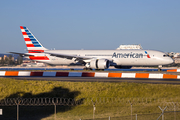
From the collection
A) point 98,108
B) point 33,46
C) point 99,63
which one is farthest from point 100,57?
point 98,108

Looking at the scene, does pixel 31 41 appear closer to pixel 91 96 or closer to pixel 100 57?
pixel 100 57

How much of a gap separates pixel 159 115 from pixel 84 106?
20.6 ft

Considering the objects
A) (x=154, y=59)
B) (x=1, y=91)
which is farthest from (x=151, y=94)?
(x=154, y=59)

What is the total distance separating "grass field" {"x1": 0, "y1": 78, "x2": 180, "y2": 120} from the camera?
50.5 ft

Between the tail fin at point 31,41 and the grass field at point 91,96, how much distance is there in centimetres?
2743

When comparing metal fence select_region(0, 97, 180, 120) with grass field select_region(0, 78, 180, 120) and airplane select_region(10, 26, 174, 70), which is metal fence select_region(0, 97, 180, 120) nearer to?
grass field select_region(0, 78, 180, 120)

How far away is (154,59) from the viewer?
43.3 meters

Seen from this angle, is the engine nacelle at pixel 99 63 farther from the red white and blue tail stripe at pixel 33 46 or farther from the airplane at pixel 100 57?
the red white and blue tail stripe at pixel 33 46

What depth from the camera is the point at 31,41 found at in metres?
50.3

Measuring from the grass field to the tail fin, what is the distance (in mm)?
27431

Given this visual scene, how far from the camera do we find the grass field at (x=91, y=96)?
15.4 m

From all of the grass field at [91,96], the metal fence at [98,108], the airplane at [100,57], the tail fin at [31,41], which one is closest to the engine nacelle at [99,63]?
the airplane at [100,57]

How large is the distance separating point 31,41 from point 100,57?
14503mm

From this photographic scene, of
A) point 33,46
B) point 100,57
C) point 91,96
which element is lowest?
point 91,96
